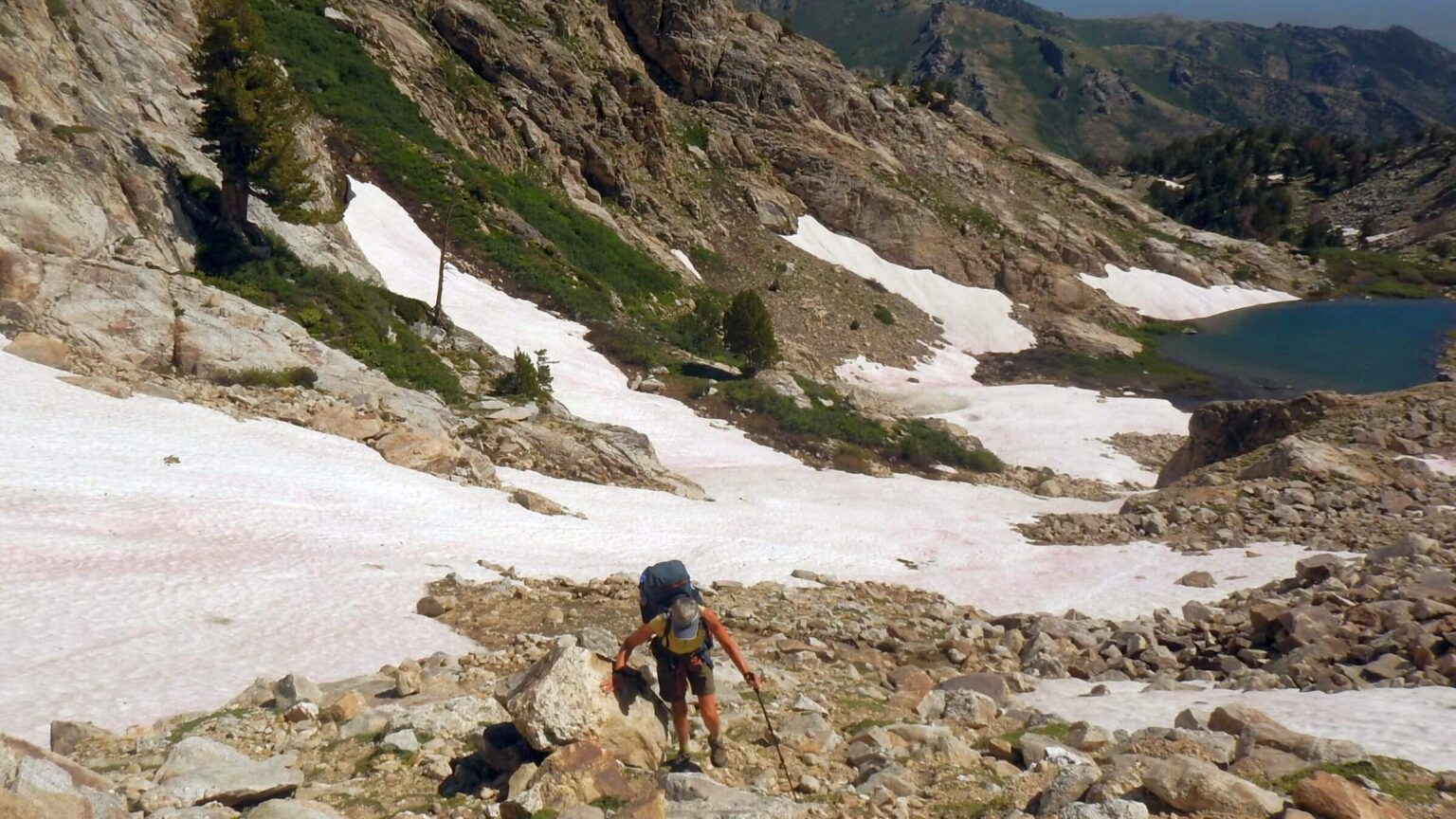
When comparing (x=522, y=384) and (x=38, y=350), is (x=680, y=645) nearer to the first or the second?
(x=38, y=350)

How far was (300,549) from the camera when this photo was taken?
12.4m

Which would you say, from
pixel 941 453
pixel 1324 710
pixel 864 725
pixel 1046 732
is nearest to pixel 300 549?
pixel 864 725

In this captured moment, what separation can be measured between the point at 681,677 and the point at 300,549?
821 cm

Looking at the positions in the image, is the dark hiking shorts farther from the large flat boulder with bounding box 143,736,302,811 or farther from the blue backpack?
the large flat boulder with bounding box 143,736,302,811

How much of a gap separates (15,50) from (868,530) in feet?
77.8

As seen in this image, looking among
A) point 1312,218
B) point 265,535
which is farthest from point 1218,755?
point 1312,218

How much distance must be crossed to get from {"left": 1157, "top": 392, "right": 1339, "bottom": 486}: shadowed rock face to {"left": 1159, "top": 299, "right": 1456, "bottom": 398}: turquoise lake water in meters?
25.9

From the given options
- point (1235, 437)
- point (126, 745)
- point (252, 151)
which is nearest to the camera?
point (126, 745)

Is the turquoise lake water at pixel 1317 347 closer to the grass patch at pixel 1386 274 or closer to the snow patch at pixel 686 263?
the grass patch at pixel 1386 274

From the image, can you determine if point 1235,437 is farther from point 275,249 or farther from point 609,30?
point 609,30

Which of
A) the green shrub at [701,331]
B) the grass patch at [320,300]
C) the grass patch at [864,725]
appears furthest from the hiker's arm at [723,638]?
the green shrub at [701,331]

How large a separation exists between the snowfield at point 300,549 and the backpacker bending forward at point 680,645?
13.5 ft

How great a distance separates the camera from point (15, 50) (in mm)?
20875

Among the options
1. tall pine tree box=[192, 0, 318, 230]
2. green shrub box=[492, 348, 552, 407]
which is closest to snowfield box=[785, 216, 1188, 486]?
green shrub box=[492, 348, 552, 407]
